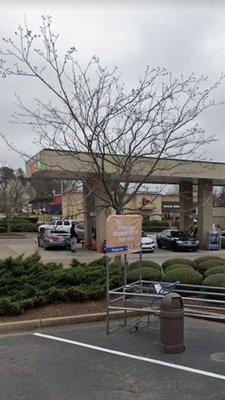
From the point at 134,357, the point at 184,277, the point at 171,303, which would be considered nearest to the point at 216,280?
the point at 184,277

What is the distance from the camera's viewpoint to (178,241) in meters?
30.3

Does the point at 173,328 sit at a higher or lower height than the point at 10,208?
lower

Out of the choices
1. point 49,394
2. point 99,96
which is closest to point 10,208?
point 99,96

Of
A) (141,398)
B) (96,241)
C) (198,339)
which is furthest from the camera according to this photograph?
(96,241)

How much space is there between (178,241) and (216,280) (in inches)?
816

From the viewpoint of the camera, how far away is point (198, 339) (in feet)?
23.8

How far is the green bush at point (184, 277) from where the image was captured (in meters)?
10.1

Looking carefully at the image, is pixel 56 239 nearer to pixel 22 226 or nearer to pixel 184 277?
pixel 184 277

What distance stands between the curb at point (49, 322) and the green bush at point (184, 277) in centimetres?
188

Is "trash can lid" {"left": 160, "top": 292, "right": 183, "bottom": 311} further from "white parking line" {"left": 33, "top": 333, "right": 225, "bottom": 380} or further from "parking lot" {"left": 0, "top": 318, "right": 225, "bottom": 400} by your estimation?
"white parking line" {"left": 33, "top": 333, "right": 225, "bottom": 380}

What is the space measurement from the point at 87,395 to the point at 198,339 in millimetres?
2739

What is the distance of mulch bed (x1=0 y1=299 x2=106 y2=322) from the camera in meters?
8.55

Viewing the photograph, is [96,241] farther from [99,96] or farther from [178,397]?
[178,397]

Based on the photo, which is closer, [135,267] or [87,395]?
[87,395]
